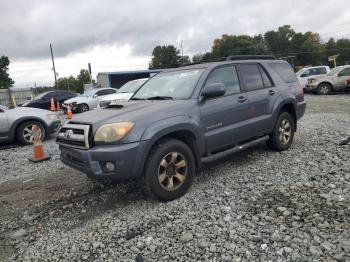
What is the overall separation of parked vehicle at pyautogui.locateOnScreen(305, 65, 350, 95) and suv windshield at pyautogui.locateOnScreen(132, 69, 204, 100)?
15210 mm

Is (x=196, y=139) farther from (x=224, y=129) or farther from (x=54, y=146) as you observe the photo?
(x=54, y=146)

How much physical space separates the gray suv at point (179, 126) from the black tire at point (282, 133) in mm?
18

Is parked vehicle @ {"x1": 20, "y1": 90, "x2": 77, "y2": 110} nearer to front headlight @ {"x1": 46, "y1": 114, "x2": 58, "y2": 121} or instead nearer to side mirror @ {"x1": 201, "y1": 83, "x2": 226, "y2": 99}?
front headlight @ {"x1": 46, "y1": 114, "x2": 58, "y2": 121}

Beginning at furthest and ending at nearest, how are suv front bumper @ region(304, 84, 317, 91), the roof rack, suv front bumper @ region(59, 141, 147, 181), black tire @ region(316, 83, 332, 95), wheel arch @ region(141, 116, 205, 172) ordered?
suv front bumper @ region(304, 84, 317, 91), black tire @ region(316, 83, 332, 95), the roof rack, wheel arch @ region(141, 116, 205, 172), suv front bumper @ region(59, 141, 147, 181)

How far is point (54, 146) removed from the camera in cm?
838

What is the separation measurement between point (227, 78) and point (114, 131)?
219cm

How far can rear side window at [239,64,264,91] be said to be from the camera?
17.9 ft

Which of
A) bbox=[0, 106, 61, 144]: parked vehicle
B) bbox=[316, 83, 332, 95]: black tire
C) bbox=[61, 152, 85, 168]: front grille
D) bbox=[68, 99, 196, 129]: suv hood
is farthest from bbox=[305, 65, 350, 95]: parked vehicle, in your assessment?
bbox=[61, 152, 85, 168]: front grille

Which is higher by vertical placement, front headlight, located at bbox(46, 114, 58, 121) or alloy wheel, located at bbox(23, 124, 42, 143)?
front headlight, located at bbox(46, 114, 58, 121)

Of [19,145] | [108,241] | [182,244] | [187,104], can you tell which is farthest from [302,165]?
[19,145]

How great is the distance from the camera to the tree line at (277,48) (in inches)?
3130

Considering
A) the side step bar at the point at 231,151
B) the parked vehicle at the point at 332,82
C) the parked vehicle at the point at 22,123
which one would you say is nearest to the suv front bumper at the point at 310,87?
the parked vehicle at the point at 332,82

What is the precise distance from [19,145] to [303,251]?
8.21 m

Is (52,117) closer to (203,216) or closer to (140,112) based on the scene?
(140,112)
